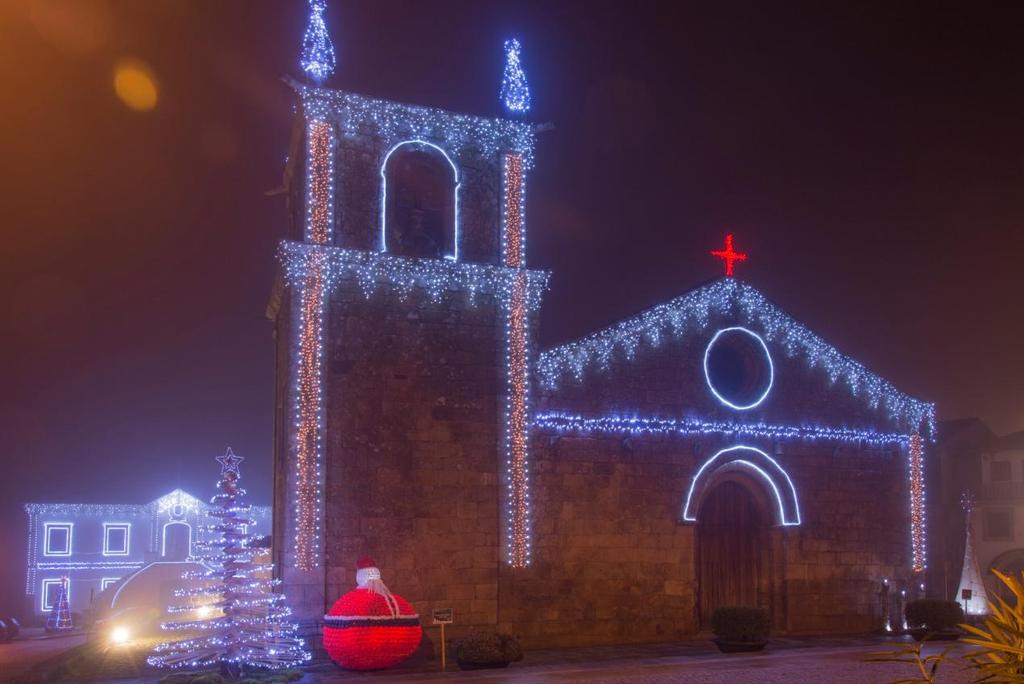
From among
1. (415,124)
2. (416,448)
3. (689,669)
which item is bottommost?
(689,669)

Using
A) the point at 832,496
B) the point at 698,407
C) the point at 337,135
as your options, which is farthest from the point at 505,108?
the point at 832,496

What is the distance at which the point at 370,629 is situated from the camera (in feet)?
56.1

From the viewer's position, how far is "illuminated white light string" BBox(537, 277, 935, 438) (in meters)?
21.8

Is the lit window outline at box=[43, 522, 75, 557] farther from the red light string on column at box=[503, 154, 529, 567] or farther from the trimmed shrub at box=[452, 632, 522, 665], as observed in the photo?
the trimmed shrub at box=[452, 632, 522, 665]

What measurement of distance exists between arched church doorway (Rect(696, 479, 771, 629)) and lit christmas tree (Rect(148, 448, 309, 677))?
1028cm

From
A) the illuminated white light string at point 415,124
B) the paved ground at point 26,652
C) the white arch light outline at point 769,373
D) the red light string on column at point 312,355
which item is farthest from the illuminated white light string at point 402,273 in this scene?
the paved ground at point 26,652

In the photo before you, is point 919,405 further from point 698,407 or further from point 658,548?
point 658,548

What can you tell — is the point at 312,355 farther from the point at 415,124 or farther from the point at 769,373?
the point at 769,373

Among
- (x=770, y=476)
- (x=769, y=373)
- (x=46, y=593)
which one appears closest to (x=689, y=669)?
(x=770, y=476)

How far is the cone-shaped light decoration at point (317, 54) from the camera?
65.7 ft

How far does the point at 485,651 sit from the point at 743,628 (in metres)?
5.38

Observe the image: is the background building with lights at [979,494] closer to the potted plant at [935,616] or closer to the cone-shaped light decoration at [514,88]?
the potted plant at [935,616]

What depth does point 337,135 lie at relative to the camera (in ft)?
66.0

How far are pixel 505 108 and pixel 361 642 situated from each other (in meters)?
11.5
